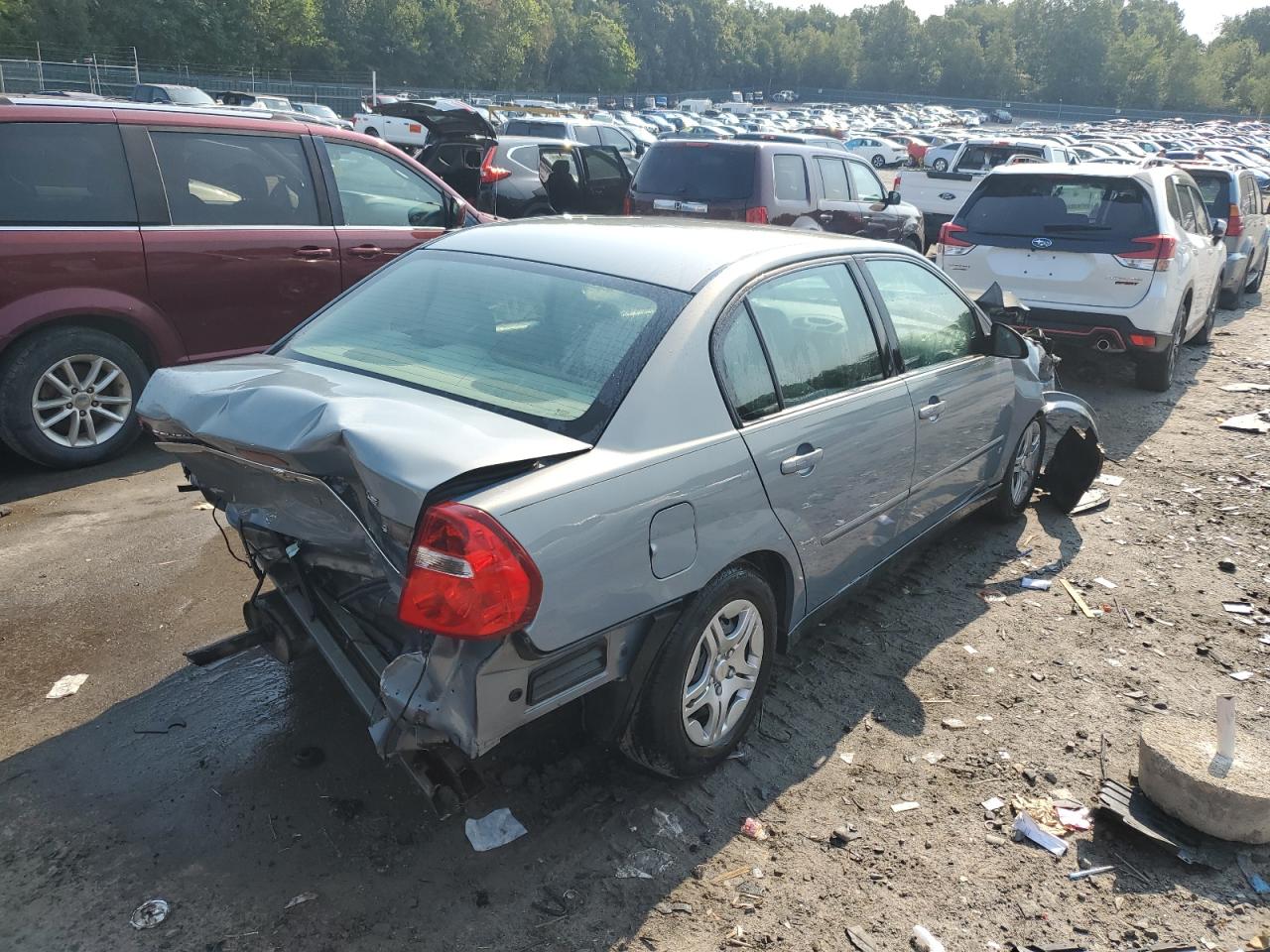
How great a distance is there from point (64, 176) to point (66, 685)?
10.8 ft

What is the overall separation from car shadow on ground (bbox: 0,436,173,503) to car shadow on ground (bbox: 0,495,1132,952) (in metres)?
2.44

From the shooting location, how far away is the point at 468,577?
8.09 feet

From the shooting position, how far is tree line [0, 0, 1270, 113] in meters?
59.6

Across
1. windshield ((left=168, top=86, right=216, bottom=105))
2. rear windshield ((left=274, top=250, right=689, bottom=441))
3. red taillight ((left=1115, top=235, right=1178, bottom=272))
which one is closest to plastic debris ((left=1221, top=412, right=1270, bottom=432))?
red taillight ((left=1115, top=235, right=1178, bottom=272))

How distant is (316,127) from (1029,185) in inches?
236

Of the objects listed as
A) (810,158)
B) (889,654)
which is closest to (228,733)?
(889,654)

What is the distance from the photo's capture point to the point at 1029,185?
28.8 feet

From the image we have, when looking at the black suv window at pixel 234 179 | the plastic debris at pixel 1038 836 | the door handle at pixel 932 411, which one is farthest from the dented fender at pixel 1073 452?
the black suv window at pixel 234 179

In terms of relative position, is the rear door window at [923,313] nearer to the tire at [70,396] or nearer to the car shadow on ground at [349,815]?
the car shadow on ground at [349,815]

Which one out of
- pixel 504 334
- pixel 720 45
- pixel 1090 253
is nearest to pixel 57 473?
pixel 504 334

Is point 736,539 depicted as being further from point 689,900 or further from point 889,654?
point 889,654

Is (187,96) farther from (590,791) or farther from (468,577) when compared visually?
(468,577)

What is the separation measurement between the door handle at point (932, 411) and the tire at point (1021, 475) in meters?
1.24

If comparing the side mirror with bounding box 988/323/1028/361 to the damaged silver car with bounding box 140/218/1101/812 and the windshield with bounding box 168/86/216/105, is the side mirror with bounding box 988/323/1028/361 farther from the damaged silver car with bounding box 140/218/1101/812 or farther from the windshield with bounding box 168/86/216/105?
the windshield with bounding box 168/86/216/105
